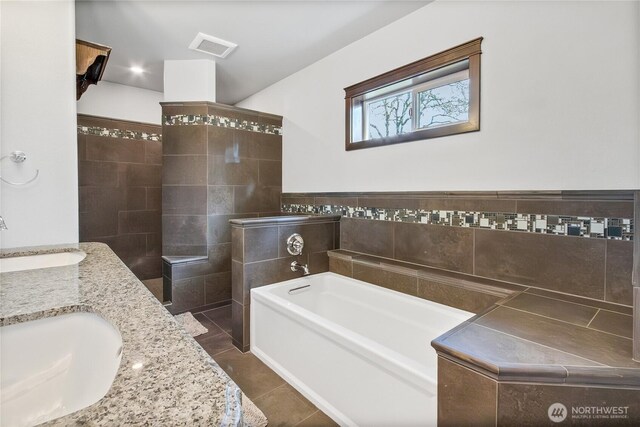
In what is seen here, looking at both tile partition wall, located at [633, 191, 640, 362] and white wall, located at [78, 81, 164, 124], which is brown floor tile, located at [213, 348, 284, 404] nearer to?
tile partition wall, located at [633, 191, 640, 362]

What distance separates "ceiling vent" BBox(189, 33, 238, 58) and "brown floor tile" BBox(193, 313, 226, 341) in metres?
2.72

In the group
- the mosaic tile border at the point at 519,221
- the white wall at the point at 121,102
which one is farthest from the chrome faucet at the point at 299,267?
the white wall at the point at 121,102

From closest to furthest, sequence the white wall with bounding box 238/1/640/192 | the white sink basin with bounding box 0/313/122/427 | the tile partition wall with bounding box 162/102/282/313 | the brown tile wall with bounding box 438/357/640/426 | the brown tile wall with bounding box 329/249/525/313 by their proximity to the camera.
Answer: the white sink basin with bounding box 0/313/122/427 → the brown tile wall with bounding box 438/357/640/426 → the white wall with bounding box 238/1/640/192 → the brown tile wall with bounding box 329/249/525/313 → the tile partition wall with bounding box 162/102/282/313

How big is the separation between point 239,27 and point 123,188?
2572 mm

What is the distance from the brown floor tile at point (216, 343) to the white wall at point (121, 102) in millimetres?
3084

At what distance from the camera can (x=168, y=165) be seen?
3176mm

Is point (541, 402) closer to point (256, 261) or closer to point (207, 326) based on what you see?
point (256, 261)

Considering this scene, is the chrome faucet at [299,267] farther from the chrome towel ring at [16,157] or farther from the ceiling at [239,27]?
the ceiling at [239,27]

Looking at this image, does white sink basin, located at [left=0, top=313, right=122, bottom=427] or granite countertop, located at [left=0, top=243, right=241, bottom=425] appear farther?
white sink basin, located at [left=0, top=313, right=122, bottom=427]

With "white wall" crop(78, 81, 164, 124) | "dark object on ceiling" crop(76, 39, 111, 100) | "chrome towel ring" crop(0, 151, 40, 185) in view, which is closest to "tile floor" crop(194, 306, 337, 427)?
"chrome towel ring" crop(0, 151, 40, 185)

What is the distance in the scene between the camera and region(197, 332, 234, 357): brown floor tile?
238 centimetres

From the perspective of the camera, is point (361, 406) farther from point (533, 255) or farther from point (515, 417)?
point (533, 255)

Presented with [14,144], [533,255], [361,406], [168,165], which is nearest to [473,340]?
[361,406]

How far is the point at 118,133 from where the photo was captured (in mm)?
3795
